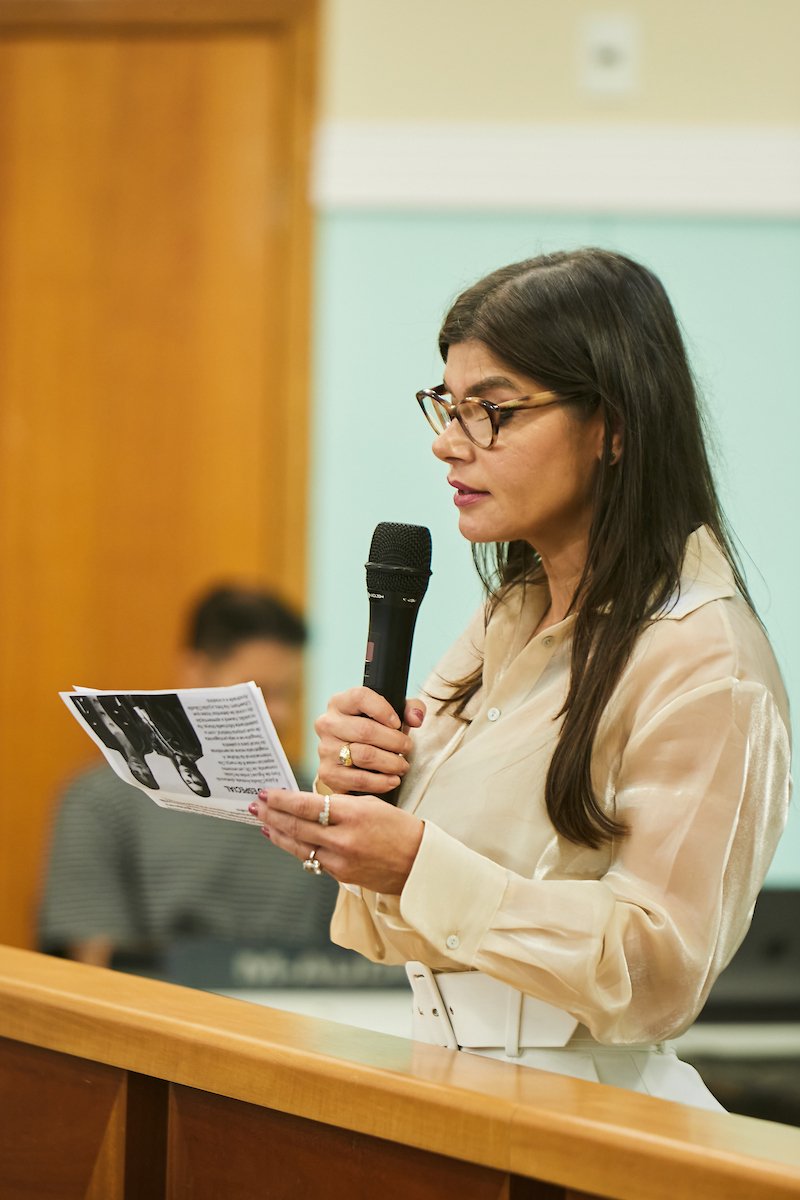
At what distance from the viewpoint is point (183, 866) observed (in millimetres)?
2834

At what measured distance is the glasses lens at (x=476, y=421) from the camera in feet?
4.01

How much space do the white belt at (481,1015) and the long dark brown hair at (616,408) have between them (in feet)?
0.73

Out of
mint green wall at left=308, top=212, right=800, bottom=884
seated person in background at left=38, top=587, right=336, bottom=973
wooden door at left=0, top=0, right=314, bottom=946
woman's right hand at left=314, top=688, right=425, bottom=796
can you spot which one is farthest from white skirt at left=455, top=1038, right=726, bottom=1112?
wooden door at left=0, top=0, right=314, bottom=946

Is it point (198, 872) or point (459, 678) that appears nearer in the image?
point (459, 678)

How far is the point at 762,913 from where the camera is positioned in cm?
292

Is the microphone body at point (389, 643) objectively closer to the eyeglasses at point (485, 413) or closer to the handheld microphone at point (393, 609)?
the handheld microphone at point (393, 609)

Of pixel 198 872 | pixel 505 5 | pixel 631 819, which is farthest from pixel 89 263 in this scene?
pixel 631 819

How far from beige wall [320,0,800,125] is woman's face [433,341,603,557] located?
2.23m

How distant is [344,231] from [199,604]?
99cm

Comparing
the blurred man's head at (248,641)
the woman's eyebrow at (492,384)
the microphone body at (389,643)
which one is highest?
the woman's eyebrow at (492,384)

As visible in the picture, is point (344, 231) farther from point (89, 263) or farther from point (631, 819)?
point (631, 819)

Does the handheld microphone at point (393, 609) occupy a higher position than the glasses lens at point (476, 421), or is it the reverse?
the glasses lens at point (476, 421)

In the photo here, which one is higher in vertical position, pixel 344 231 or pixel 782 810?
pixel 344 231

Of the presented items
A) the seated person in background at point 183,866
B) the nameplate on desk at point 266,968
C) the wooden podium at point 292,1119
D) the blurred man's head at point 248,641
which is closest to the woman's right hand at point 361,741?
the wooden podium at point 292,1119
